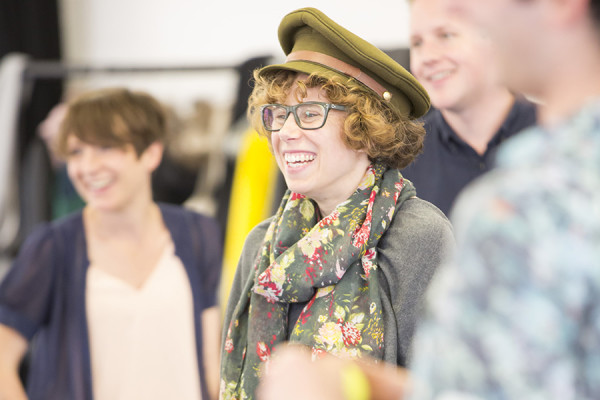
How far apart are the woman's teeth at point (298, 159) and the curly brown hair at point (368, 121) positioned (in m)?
0.05

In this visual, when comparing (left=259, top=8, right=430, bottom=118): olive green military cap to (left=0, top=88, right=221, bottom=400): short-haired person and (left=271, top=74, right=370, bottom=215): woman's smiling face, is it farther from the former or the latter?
(left=0, top=88, right=221, bottom=400): short-haired person

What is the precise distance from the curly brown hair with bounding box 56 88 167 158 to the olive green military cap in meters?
0.79

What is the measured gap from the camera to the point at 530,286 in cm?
36

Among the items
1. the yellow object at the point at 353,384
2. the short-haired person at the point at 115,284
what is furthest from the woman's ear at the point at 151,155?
the yellow object at the point at 353,384

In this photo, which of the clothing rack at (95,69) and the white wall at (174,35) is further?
the white wall at (174,35)

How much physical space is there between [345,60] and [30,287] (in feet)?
3.22

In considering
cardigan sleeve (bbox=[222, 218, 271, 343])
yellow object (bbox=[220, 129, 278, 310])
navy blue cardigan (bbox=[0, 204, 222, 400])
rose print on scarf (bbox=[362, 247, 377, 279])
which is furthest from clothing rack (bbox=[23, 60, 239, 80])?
rose print on scarf (bbox=[362, 247, 377, 279])

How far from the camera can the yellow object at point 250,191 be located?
1.39m

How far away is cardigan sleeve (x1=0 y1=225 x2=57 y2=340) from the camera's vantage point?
1.40 metres

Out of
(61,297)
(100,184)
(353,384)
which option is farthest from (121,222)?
(353,384)

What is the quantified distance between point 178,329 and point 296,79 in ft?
2.62

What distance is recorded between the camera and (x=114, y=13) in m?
4.54

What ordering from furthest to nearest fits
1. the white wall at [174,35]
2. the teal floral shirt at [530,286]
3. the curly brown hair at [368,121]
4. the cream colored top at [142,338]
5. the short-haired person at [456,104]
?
the white wall at [174,35] → the cream colored top at [142,338] → the curly brown hair at [368,121] → the short-haired person at [456,104] → the teal floral shirt at [530,286]

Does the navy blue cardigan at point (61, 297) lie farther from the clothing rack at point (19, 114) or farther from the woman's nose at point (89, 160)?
the clothing rack at point (19, 114)
